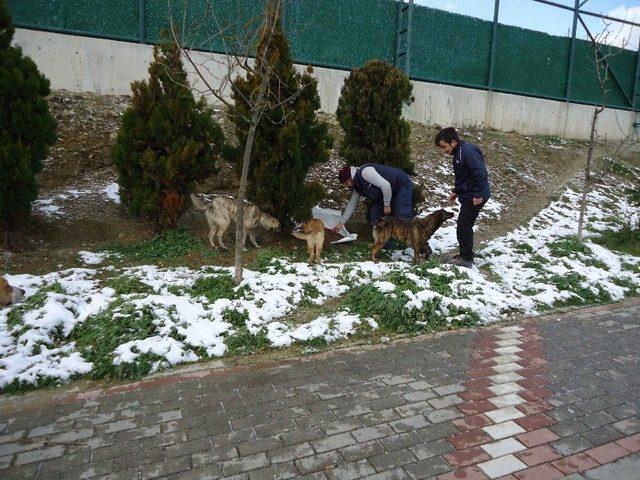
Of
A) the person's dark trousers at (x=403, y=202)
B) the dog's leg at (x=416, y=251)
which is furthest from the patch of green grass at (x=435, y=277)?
the person's dark trousers at (x=403, y=202)

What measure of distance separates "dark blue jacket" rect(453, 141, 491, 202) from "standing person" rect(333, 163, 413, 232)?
715mm

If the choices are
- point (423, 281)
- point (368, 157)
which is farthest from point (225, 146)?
point (423, 281)

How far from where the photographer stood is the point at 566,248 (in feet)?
23.2

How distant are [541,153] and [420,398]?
11.8 m

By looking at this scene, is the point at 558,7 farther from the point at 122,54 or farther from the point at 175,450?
the point at 175,450

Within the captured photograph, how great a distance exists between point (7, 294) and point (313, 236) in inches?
131

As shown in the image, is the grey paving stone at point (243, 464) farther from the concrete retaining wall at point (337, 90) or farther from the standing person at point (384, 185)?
the standing person at point (384, 185)

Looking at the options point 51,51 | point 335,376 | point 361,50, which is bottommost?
point 335,376

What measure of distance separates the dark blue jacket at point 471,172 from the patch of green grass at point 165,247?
137 inches

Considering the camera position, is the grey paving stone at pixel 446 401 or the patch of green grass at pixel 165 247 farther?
the patch of green grass at pixel 165 247

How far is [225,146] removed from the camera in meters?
6.43

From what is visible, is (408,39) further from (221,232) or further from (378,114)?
(221,232)

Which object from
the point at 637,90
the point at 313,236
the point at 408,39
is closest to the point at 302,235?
the point at 313,236

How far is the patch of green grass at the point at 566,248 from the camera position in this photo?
22.7ft
